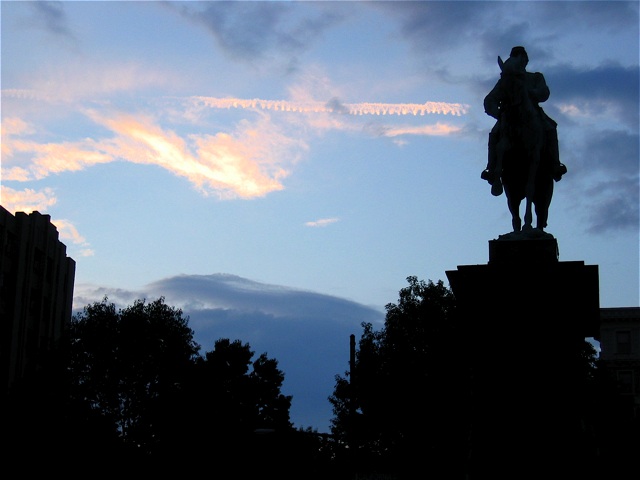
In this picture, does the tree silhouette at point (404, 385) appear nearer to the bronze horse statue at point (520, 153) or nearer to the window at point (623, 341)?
the bronze horse statue at point (520, 153)

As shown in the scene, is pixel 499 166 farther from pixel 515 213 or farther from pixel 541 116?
pixel 541 116

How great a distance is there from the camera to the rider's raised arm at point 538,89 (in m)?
13.0

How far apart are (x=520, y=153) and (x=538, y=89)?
1.03m

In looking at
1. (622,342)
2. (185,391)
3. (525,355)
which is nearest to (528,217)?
(525,355)

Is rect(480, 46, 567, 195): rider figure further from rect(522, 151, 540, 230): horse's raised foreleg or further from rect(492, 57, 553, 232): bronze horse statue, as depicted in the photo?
rect(522, 151, 540, 230): horse's raised foreleg

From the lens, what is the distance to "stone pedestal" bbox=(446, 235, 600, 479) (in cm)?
1041

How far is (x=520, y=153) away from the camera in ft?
42.0

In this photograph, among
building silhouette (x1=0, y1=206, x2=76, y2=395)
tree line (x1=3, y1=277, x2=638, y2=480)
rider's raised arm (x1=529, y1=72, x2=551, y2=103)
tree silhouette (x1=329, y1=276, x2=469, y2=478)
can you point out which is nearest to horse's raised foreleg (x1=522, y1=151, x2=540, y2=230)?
rider's raised arm (x1=529, y1=72, x2=551, y2=103)

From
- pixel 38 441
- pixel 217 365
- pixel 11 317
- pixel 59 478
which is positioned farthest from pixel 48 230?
pixel 59 478

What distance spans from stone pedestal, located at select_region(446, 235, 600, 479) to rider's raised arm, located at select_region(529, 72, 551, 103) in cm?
268

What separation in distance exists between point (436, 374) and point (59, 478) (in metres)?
23.3

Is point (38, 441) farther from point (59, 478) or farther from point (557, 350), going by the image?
point (557, 350)

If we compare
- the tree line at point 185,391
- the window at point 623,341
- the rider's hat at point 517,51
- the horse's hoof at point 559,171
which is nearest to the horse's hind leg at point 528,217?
the horse's hoof at point 559,171

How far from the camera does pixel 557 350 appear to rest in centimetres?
1088
